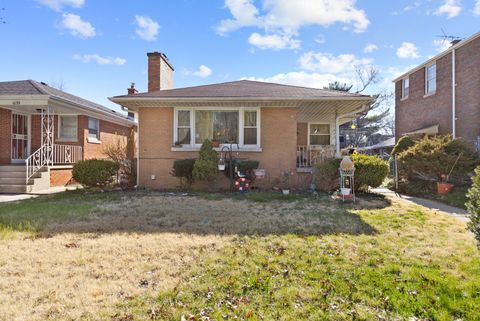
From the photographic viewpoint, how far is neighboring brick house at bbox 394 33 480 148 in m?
13.4

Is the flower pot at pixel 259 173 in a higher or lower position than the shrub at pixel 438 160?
lower

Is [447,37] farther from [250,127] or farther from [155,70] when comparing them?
[155,70]

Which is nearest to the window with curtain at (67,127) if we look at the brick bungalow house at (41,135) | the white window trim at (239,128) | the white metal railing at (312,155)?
the brick bungalow house at (41,135)

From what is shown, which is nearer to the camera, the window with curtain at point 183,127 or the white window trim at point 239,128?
the white window trim at point 239,128

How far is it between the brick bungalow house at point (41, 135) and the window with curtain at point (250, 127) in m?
7.72

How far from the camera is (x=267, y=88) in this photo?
448 inches

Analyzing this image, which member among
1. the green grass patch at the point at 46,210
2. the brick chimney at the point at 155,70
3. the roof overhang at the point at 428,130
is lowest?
the green grass patch at the point at 46,210

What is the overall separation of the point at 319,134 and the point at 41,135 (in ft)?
45.7

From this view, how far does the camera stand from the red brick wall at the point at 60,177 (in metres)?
11.5

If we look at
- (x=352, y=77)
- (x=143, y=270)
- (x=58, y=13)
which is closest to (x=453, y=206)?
(x=143, y=270)

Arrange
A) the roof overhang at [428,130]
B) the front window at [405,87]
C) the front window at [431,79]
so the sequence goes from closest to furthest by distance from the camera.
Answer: the roof overhang at [428,130] → the front window at [431,79] → the front window at [405,87]

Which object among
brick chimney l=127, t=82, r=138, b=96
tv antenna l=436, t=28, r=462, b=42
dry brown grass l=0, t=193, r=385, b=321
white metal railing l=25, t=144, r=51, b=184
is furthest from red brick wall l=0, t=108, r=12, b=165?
tv antenna l=436, t=28, r=462, b=42

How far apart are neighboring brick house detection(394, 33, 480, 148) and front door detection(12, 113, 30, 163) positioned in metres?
21.8

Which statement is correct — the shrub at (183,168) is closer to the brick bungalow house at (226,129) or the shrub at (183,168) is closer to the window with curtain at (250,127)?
the brick bungalow house at (226,129)
